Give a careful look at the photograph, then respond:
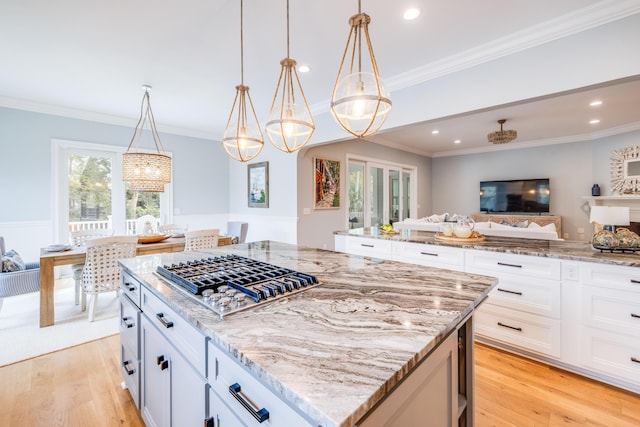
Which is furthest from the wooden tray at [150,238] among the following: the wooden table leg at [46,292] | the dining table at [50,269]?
the wooden table leg at [46,292]

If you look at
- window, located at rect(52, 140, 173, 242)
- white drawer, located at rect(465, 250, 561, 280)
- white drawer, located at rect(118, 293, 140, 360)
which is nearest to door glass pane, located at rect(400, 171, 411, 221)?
white drawer, located at rect(465, 250, 561, 280)

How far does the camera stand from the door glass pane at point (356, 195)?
604 centimetres

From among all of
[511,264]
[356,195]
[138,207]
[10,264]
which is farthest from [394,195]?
[10,264]

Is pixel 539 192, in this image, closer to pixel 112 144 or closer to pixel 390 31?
pixel 390 31

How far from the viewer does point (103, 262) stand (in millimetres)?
2959

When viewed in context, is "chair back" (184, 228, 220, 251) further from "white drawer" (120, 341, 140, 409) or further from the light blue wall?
the light blue wall

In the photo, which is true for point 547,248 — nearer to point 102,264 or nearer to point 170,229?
point 102,264

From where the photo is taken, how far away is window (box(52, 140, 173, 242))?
14.4ft

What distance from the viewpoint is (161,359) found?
51.0 inches

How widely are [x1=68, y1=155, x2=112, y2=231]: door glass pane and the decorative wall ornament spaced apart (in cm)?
925

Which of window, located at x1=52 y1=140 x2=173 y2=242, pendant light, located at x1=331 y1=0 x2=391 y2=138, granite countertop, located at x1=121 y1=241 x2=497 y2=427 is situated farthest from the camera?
window, located at x1=52 y1=140 x2=173 y2=242

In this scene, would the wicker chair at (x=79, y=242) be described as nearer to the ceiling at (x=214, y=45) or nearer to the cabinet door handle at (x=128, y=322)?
the ceiling at (x=214, y=45)

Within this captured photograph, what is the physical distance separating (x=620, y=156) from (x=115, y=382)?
8210 millimetres

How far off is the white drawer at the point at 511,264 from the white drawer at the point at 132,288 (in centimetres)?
247
